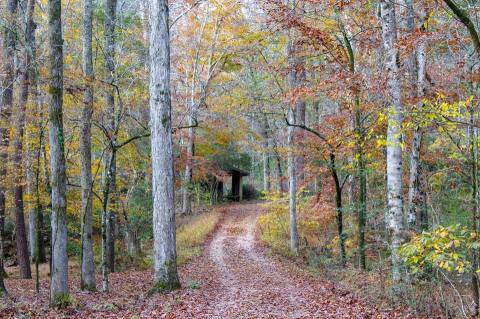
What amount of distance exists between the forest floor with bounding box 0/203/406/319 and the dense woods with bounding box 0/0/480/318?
0.09 metres

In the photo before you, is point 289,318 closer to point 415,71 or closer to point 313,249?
point 415,71

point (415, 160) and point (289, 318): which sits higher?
point (415, 160)

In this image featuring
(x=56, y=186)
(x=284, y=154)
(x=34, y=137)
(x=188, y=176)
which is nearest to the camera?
(x=56, y=186)

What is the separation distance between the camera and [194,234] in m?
22.6

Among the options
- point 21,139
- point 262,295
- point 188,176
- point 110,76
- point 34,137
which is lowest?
point 262,295

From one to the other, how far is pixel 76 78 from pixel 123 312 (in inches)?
Answer: 253

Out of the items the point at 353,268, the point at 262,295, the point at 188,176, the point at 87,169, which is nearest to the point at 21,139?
the point at 87,169

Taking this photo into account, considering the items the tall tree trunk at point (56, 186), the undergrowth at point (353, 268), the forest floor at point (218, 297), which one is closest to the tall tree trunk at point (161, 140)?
the forest floor at point (218, 297)

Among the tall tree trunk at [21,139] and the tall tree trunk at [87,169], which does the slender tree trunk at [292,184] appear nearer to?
the tall tree trunk at [87,169]

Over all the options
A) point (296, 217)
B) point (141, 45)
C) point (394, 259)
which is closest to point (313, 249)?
point (296, 217)

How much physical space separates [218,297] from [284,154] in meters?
8.84

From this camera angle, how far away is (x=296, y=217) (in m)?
18.7

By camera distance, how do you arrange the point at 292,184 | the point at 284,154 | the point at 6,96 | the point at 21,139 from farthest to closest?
the point at 292,184, the point at 284,154, the point at 6,96, the point at 21,139

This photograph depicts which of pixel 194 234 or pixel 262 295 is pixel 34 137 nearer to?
pixel 262 295
